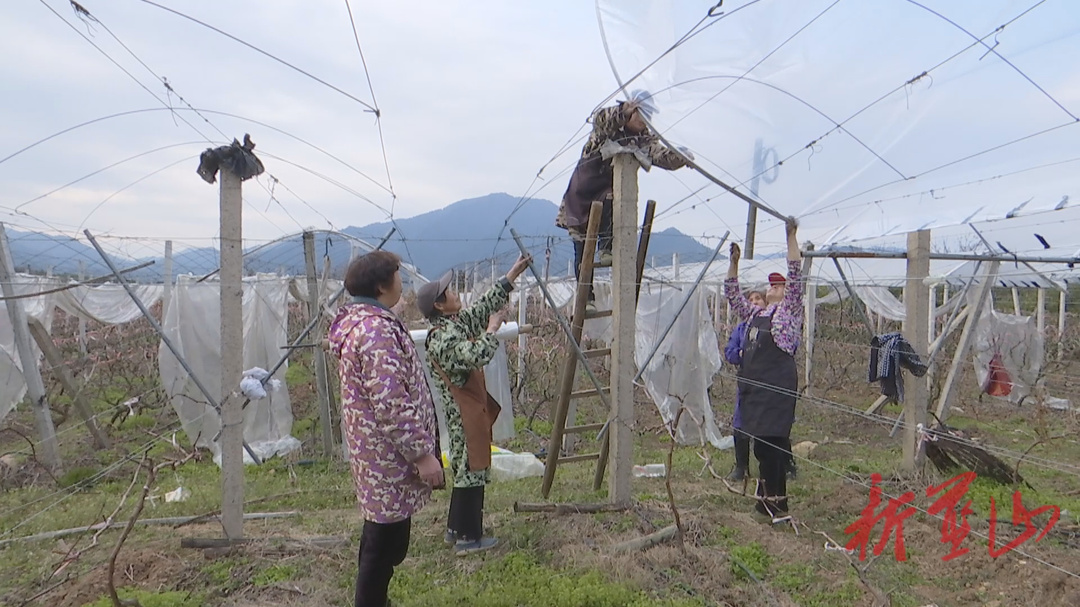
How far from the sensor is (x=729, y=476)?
5.32 m

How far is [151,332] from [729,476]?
1377 centimetres

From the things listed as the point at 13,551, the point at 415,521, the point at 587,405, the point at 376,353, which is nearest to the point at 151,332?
the point at 587,405

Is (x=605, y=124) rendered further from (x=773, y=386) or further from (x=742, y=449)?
(x=742, y=449)

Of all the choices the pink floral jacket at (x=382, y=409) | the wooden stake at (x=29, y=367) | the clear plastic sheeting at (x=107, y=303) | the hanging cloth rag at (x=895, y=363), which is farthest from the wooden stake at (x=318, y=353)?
the clear plastic sheeting at (x=107, y=303)

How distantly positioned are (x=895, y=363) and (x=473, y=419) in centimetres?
301

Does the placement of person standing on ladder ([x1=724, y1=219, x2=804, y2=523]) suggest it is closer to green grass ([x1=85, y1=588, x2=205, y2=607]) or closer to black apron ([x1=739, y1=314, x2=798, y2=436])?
black apron ([x1=739, y1=314, x2=798, y2=436])

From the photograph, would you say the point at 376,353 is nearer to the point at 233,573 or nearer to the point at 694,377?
the point at 233,573

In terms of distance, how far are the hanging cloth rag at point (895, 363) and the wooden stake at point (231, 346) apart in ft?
13.6

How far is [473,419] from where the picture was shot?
3.37 meters

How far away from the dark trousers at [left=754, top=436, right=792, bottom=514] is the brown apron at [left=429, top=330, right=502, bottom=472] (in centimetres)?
165

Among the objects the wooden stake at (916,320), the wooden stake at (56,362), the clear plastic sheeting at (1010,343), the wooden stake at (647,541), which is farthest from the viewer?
the clear plastic sheeting at (1010,343)

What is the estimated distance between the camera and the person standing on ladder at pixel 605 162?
11.8 feet

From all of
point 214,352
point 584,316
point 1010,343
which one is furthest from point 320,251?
point 1010,343

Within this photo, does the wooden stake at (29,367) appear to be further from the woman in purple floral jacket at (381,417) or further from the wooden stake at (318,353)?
the woman in purple floral jacket at (381,417)
